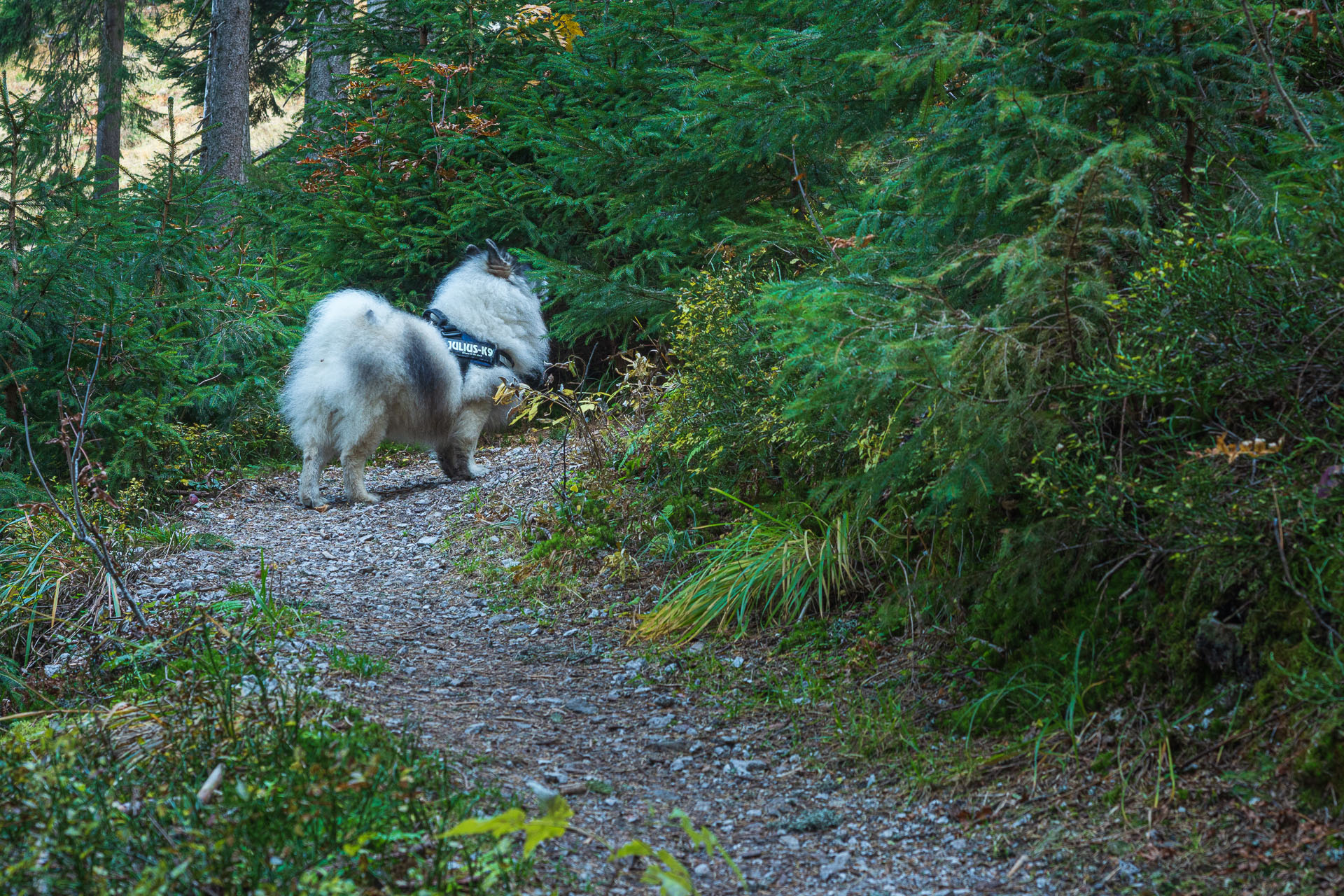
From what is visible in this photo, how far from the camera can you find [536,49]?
30.2 ft

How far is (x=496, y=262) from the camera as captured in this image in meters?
7.89

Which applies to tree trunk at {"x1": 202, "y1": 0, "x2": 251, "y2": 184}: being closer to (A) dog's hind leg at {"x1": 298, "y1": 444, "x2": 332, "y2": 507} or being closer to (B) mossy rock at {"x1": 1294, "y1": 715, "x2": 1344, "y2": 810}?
(A) dog's hind leg at {"x1": 298, "y1": 444, "x2": 332, "y2": 507}

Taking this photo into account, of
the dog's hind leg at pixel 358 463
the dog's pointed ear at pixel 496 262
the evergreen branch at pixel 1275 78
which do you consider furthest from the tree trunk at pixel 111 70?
the evergreen branch at pixel 1275 78

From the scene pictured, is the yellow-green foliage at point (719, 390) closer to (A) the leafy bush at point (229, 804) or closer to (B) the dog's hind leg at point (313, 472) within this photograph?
(A) the leafy bush at point (229, 804)

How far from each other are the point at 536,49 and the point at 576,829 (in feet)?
26.9

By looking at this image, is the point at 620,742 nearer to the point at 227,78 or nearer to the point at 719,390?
the point at 719,390

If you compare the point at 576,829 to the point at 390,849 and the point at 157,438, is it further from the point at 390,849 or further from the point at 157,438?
the point at 157,438

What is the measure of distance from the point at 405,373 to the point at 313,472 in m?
1.14

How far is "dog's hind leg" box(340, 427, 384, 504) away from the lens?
721cm

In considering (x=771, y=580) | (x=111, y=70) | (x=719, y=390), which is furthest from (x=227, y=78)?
(x=771, y=580)

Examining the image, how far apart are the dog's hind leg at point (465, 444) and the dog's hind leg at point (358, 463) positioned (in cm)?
58

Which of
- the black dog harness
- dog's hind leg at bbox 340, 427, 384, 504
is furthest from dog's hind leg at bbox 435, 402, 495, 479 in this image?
dog's hind leg at bbox 340, 427, 384, 504

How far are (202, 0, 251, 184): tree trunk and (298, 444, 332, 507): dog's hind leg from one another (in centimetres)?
648

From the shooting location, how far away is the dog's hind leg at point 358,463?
23.6 feet
